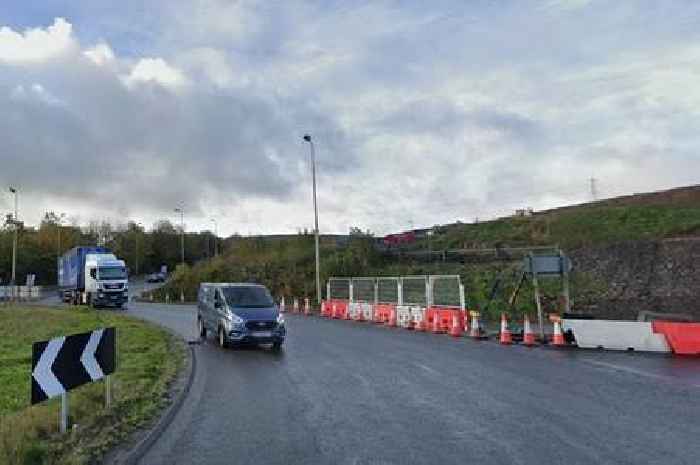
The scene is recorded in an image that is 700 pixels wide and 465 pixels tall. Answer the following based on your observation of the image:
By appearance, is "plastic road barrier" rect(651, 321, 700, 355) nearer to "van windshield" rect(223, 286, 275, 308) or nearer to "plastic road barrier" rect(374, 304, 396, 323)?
"van windshield" rect(223, 286, 275, 308)

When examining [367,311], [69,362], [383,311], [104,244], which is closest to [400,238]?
[367,311]

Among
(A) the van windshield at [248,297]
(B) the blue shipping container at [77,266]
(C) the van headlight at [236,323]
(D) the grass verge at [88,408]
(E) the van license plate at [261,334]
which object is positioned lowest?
(D) the grass verge at [88,408]

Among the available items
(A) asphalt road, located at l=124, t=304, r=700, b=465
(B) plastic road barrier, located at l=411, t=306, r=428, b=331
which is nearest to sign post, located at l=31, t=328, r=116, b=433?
(A) asphalt road, located at l=124, t=304, r=700, b=465

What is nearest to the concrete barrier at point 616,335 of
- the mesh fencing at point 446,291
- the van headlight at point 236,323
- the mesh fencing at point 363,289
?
the mesh fencing at point 446,291

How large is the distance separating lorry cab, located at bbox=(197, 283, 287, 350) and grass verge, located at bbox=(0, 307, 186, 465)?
131 cm

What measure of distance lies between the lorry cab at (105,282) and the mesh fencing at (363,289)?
20895 mm

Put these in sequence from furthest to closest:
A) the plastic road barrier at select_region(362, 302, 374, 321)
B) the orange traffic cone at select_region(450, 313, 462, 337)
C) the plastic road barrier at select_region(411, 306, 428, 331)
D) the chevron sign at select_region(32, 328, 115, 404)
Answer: the plastic road barrier at select_region(362, 302, 374, 321)
the plastic road barrier at select_region(411, 306, 428, 331)
the orange traffic cone at select_region(450, 313, 462, 337)
the chevron sign at select_region(32, 328, 115, 404)

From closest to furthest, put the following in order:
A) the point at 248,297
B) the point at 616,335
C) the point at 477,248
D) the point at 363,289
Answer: the point at 616,335
the point at 248,297
the point at 363,289
the point at 477,248

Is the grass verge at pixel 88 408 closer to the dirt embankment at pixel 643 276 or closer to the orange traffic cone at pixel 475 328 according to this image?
the orange traffic cone at pixel 475 328

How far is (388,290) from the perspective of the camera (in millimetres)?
33156

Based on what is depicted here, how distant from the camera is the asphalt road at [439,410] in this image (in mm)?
7887

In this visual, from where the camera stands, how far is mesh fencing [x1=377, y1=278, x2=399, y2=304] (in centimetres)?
3222

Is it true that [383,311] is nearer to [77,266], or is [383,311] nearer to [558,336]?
[558,336]

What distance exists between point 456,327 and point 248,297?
Result: 24.7 feet
